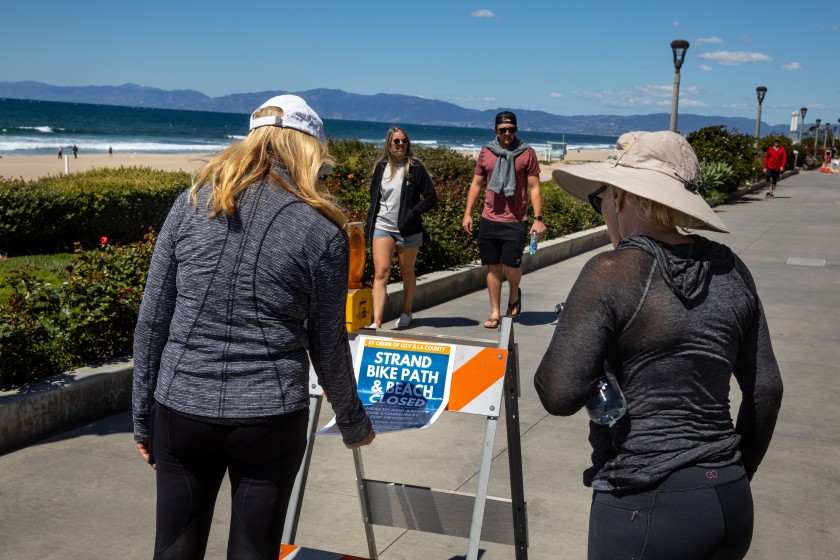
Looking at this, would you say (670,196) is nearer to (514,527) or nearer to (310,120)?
(310,120)

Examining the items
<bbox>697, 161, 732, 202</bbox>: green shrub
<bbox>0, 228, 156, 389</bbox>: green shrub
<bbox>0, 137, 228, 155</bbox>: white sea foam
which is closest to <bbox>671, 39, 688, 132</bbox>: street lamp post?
<bbox>697, 161, 732, 202</bbox>: green shrub

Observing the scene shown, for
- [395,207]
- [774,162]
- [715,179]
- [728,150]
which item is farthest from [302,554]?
[774,162]

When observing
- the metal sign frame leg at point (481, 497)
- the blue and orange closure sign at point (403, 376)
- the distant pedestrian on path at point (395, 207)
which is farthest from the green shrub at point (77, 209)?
the metal sign frame leg at point (481, 497)

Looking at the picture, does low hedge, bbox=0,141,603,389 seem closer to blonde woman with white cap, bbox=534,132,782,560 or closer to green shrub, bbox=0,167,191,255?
green shrub, bbox=0,167,191,255

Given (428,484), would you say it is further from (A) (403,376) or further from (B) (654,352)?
(B) (654,352)

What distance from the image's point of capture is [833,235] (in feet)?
58.9

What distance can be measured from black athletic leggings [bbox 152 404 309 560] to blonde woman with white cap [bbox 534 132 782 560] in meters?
0.73

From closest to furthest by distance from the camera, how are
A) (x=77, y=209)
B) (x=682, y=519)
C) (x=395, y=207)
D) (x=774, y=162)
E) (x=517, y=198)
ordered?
1. (x=682, y=519)
2. (x=395, y=207)
3. (x=517, y=198)
4. (x=77, y=209)
5. (x=774, y=162)

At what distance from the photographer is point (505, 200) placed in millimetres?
8305

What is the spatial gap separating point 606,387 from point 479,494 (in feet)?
3.95

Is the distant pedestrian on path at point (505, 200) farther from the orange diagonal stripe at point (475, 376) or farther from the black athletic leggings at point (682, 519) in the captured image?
the black athletic leggings at point (682, 519)

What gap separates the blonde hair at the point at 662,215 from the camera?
2.17 m

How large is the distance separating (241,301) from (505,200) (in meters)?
6.13

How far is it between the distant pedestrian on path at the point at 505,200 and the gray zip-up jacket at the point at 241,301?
588cm
